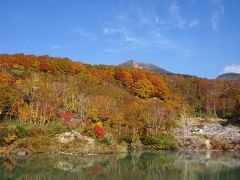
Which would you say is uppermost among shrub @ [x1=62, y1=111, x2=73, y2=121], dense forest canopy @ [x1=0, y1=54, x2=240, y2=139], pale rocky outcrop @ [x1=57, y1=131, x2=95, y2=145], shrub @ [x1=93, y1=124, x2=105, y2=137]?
dense forest canopy @ [x1=0, y1=54, x2=240, y2=139]

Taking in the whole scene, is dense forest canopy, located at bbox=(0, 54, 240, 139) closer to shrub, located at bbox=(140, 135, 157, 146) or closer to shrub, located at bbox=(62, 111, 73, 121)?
shrub, located at bbox=(62, 111, 73, 121)

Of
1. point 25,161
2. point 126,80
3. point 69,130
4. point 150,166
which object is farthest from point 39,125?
point 126,80

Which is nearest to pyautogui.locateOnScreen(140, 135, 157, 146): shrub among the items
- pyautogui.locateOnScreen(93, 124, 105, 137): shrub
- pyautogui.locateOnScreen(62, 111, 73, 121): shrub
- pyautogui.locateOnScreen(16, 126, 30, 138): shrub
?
pyautogui.locateOnScreen(93, 124, 105, 137): shrub

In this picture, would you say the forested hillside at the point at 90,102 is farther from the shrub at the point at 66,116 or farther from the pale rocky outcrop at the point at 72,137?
the pale rocky outcrop at the point at 72,137

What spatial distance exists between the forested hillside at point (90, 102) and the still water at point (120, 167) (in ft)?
25.1

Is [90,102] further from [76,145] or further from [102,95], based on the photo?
[76,145]

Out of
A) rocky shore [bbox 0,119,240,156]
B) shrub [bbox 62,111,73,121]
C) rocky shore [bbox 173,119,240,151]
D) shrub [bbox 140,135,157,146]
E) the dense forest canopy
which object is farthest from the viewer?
shrub [bbox 62,111,73,121]

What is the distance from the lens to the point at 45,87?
55062 millimetres

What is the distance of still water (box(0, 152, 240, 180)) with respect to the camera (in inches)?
1053

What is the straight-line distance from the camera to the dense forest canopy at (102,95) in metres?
48.3

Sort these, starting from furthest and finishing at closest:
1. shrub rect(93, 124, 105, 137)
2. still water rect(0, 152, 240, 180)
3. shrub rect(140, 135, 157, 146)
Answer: shrub rect(140, 135, 157, 146) < shrub rect(93, 124, 105, 137) < still water rect(0, 152, 240, 180)

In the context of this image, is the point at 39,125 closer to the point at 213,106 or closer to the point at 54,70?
the point at 54,70

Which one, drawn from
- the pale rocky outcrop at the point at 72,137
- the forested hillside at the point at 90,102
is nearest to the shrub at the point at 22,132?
the pale rocky outcrop at the point at 72,137

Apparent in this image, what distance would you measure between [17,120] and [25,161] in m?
14.6
